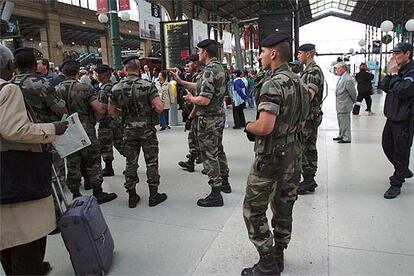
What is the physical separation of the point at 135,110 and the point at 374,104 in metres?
10.9

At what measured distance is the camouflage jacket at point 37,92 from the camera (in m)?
3.44

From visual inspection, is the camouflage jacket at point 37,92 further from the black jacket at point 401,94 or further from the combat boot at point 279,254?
the black jacket at point 401,94

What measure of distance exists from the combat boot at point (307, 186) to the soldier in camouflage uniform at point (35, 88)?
2698 millimetres

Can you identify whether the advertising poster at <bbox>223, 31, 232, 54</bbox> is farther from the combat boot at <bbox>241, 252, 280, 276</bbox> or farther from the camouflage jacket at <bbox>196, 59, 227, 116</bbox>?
the combat boot at <bbox>241, 252, 280, 276</bbox>

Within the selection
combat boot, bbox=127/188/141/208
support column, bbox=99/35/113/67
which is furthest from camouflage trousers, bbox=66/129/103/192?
support column, bbox=99/35/113/67

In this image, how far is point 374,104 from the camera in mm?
12461

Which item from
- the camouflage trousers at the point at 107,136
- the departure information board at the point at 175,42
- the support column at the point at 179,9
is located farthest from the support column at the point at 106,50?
the camouflage trousers at the point at 107,136

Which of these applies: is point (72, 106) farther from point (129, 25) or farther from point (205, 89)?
point (129, 25)

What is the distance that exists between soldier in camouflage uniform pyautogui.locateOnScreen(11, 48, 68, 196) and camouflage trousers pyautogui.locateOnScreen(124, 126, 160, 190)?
0.71 m

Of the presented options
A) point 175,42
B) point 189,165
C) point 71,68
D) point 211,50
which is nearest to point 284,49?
point 211,50

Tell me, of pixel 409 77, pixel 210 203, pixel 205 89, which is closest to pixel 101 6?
pixel 205 89

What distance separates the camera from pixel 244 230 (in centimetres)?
327

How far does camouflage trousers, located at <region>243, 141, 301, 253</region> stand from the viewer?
2396 mm

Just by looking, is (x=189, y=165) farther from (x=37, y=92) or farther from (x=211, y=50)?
(x=37, y=92)
